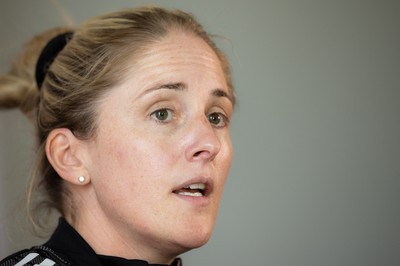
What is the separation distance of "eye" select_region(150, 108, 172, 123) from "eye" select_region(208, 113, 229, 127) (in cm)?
13

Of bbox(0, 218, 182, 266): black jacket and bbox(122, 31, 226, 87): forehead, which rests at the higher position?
bbox(122, 31, 226, 87): forehead

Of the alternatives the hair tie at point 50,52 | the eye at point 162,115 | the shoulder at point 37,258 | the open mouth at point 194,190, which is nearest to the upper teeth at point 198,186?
the open mouth at point 194,190

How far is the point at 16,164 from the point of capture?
72.0 inches

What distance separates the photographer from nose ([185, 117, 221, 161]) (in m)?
1.01

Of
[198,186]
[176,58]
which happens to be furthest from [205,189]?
[176,58]

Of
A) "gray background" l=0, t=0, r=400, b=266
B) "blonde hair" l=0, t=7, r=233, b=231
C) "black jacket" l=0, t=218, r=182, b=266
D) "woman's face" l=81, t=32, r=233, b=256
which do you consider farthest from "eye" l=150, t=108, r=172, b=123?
"gray background" l=0, t=0, r=400, b=266

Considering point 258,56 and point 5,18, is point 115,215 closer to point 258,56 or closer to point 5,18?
point 258,56

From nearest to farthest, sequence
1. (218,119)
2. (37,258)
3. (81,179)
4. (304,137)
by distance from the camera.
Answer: (37,258) < (81,179) < (218,119) < (304,137)

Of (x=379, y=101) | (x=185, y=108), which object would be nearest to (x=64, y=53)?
(x=185, y=108)

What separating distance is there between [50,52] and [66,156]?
299 millimetres

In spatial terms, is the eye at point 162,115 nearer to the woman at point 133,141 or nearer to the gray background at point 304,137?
the woman at point 133,141

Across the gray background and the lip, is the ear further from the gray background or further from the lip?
the gray background

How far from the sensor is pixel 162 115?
3.47 ft

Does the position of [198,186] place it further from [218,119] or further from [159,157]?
[218,119]
